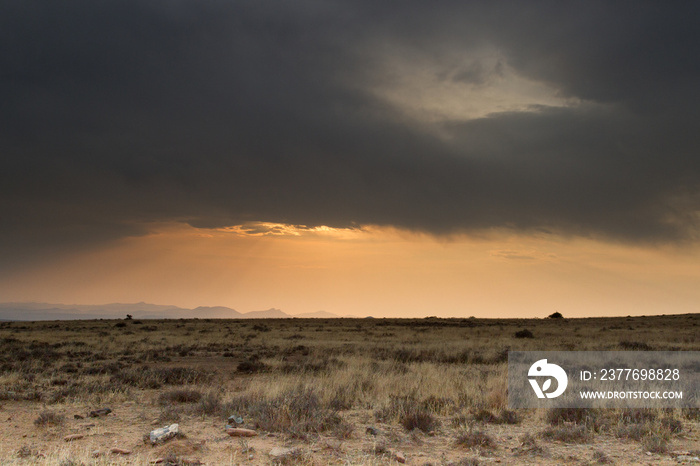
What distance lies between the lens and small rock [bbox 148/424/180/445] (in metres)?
9.68

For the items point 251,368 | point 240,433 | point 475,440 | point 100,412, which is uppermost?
point 475,440

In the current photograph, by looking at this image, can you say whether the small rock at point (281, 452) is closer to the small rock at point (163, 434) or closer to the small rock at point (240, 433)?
the small rock at point (240, 433)

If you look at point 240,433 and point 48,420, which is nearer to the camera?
point 240,433

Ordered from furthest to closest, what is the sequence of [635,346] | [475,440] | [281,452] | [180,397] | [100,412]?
[635,346] < [180,397] < [100,412] < [475,440] < [281,452]

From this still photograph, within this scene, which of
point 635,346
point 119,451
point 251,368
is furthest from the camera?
point 635,346

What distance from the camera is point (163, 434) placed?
9.78 metres

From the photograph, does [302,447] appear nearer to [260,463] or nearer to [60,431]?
[260,463]

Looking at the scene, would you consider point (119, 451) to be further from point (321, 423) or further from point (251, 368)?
point (251, 368)

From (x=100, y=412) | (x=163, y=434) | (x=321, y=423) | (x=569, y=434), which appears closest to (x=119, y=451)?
(x=163, y=434)

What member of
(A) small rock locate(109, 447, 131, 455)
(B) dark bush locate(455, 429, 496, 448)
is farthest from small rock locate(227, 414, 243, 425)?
(B) dark bush locate(455, 429, 496, 448)

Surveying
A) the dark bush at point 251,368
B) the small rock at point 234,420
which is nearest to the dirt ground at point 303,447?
the small rock at point 234,420

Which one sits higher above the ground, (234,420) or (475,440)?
(475,440)

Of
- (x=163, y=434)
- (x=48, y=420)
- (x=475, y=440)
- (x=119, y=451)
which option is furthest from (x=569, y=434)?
(x=48, y=420)

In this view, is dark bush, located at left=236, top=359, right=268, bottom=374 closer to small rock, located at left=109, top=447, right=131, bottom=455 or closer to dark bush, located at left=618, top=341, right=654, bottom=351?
small rock, located at left=109, top=447, right=131, bottom=455
